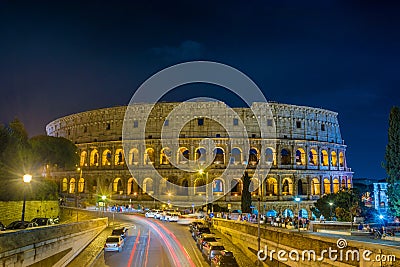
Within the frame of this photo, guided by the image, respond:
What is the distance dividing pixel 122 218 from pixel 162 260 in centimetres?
2266

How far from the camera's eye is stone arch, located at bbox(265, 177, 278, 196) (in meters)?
60.8

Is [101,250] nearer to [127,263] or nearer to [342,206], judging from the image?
[127,263]

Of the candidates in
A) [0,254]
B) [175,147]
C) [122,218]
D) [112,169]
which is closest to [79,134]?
[112,169]

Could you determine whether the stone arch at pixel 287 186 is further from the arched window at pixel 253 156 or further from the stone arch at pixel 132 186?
the stone arch at pixel 132 186

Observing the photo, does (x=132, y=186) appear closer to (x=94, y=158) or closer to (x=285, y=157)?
(x=94, y=158)

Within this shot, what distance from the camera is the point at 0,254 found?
12352 millimetres

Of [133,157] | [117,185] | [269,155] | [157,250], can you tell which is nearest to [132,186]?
[117,185]

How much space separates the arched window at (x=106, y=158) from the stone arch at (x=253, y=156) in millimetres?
23280

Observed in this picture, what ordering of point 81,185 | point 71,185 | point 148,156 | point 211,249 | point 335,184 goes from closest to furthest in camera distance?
point 211,249 → point 148,156 → point 335,184 → point 81,185 → point 71,185

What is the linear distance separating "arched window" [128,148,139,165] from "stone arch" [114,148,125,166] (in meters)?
1.46

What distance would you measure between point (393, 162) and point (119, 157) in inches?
1710

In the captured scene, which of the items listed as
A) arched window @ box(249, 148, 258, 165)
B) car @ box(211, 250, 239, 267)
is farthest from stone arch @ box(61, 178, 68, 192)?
car @ box(211, 250, 239, 267)

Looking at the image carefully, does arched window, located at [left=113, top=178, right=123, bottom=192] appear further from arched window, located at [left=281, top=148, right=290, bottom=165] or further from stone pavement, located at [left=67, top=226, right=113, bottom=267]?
stone pavement, located at [left=67, top=226, right=113, bottom=267]

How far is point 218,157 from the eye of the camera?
61750 mm
